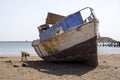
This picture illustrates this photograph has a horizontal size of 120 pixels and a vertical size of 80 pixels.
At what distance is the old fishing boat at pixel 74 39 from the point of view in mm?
13445

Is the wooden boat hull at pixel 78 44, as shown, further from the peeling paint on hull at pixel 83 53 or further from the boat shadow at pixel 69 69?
the boat shadow at pixel 69 69

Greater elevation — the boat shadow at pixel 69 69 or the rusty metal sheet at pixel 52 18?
the rusty metal sheet at pixel 52 18

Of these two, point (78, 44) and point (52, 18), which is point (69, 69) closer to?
point (78, 44)

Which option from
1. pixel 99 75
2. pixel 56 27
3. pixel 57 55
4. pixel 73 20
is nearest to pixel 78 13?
pixel 73 20

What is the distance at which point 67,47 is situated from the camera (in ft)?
45.7

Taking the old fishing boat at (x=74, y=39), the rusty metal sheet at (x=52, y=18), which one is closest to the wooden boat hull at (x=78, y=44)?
the old fishing boat at (x=74, y=39)

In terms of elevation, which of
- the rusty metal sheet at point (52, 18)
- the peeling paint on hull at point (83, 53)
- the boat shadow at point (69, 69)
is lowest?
the boat shadow at point (69, 69)

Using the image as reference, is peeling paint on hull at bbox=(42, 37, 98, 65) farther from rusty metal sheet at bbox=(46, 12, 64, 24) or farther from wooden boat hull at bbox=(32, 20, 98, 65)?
rusty metal sheet at bbox=(46, 12, 64, 24)

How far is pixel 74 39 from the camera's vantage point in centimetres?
1366

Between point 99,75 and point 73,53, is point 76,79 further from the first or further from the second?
point 73,53

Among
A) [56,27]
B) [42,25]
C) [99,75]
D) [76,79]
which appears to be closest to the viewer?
[76,79]

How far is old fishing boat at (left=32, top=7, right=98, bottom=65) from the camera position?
13.4 m

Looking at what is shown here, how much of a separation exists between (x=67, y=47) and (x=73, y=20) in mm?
Answer: 1537

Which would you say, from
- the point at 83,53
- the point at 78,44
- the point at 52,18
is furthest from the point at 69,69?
the point at 52,18
